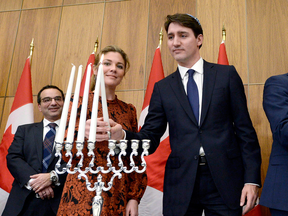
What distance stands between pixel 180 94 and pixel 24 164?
59.3 inches

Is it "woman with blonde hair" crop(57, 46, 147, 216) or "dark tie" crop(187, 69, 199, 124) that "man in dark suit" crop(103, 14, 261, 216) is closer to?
"dark tie" crop(187, 69, 199, 124)

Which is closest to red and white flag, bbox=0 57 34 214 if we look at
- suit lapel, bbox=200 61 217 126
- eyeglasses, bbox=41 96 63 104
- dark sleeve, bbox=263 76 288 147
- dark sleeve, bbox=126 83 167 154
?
eyeglasses, bbox=41 96 63 104

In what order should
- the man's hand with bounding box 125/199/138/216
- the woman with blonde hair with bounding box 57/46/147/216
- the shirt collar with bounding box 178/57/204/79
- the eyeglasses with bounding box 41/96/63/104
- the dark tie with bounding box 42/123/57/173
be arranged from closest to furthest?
the woman with blonde hair with bounding box 57/46/147/216, the man's hand with bounding box 125/199/138/216, the shirt collar with bounding box 178/57/204/79, the dark tie with bounding box 42/123/57/173, the eyeglasses with bounding box 41/96/63/104

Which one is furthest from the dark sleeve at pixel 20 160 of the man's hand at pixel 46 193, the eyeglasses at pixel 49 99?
the eyeglasses at pixel 49 99

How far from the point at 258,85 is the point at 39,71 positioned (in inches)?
115

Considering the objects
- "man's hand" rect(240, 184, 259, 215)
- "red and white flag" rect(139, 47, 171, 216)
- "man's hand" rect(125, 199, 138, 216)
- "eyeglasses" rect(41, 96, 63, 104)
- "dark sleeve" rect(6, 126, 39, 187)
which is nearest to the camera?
"man's hand" rect(240, 184, 259, 215)

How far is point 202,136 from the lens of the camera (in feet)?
5.22

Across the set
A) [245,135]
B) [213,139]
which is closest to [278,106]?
[245,135]

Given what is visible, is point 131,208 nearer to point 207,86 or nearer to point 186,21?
point 207,86

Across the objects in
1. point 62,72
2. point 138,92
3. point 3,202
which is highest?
point 62,72

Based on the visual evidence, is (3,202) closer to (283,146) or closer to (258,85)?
(283,146)

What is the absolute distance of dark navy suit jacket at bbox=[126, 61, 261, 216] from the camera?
4.99 feet

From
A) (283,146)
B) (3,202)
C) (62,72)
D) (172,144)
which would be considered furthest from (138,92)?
(283,146)

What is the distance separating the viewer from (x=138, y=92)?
392 cm
